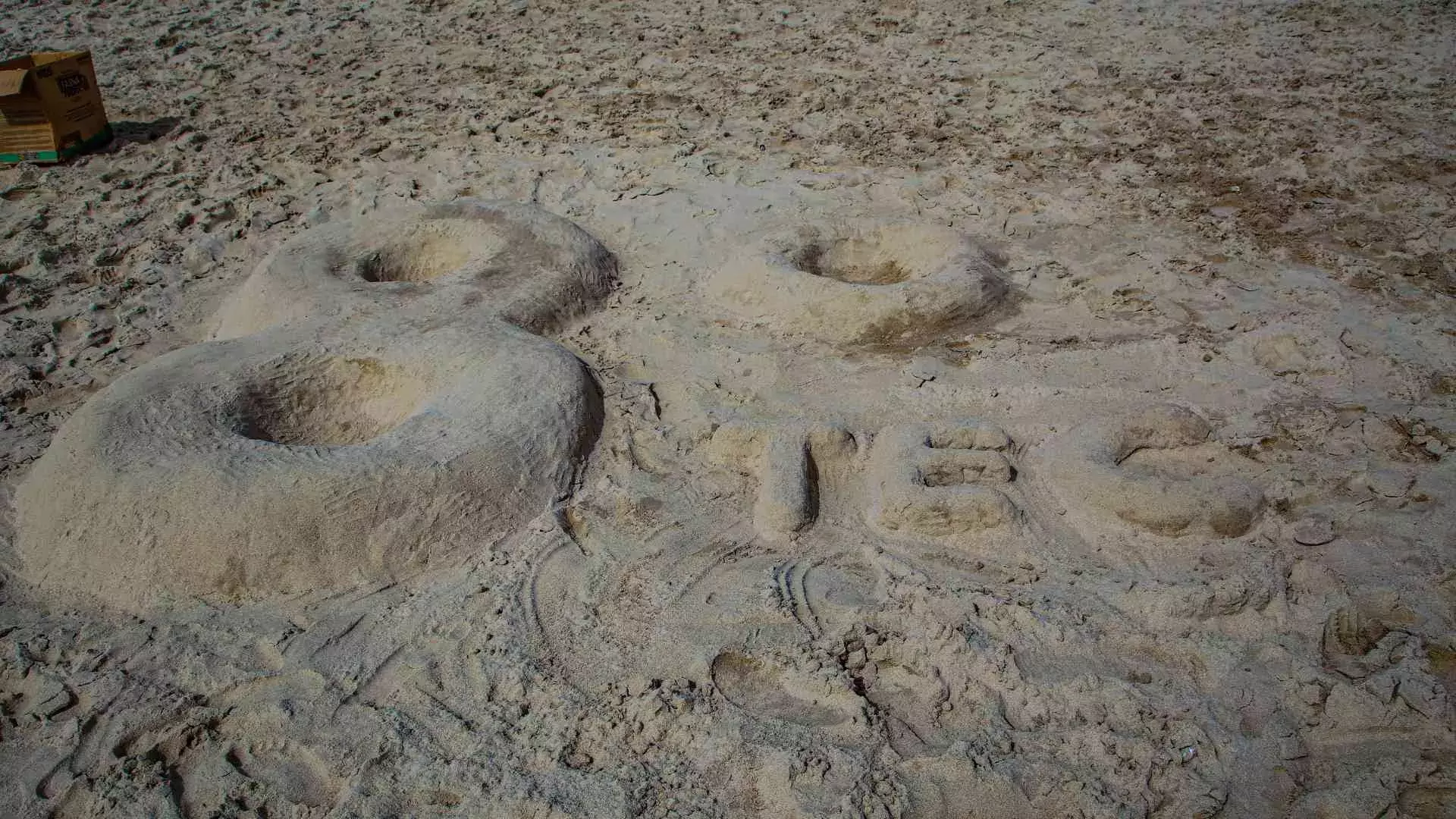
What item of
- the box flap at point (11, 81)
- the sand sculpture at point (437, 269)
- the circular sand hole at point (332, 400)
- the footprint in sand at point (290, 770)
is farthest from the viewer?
the box flap at point (11, 81)

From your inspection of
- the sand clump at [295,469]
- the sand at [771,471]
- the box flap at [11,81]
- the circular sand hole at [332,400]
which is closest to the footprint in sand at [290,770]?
the sand at [771,471]

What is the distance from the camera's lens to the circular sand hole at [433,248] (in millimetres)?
4227

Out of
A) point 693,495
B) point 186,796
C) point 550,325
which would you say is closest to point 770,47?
point 550,325

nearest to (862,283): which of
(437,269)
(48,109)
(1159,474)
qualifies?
(1159,474)

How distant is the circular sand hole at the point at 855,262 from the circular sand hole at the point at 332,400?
2.00 meters

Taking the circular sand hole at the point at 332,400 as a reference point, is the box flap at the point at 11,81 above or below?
above

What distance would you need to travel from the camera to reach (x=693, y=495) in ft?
9.44

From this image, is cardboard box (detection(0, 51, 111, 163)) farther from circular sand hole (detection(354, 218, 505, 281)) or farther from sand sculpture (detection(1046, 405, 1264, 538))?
sand sculpture (detection(1046, 405, 1264, 538))

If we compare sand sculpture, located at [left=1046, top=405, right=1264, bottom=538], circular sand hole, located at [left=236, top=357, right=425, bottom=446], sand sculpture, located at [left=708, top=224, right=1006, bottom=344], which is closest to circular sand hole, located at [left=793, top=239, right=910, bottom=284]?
sand sculpture, located at [left=708, top=224, right=1006, bottom=344]

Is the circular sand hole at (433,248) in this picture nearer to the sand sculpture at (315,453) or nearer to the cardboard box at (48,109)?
the sand sculpture at (315,453)

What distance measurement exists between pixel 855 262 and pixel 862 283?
23 cm

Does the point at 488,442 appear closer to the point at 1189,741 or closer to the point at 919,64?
the point at 1189,741

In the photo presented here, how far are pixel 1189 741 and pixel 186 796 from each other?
2.25m

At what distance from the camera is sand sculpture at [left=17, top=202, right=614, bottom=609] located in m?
2.42
